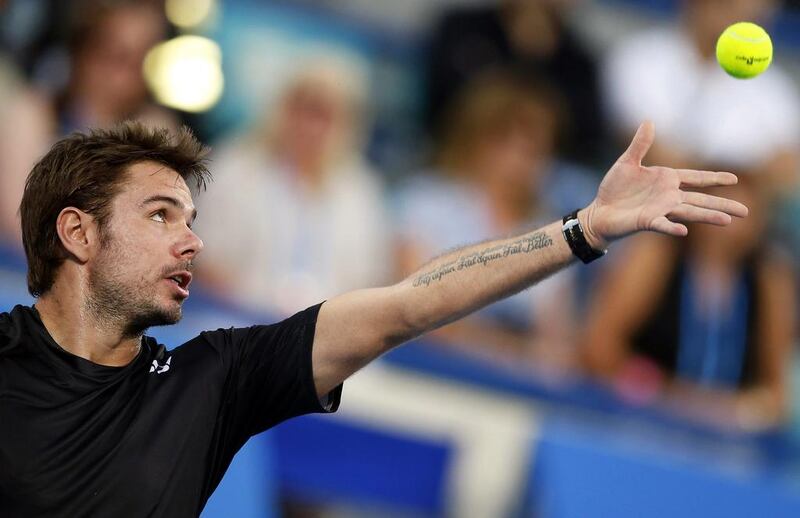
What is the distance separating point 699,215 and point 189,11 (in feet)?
17.9

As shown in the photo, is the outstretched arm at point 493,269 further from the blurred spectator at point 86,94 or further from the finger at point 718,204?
the blurred spectator at point 86,94

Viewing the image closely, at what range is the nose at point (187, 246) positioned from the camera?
3521 millimetres

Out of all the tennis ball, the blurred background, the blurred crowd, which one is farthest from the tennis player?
the blurred crowd

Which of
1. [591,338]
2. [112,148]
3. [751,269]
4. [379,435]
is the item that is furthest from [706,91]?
[112,148]

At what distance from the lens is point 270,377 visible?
11.5 ft

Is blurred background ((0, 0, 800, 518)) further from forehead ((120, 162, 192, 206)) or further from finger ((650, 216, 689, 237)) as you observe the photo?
finger ((650, 216, 689, 237))

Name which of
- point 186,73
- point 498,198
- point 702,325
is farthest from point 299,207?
point 702,325

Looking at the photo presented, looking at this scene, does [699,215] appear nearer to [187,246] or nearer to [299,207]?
[187,246]

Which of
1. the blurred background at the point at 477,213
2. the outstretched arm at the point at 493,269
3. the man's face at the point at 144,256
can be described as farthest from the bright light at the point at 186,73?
the outstretched arm at the point at 493,269

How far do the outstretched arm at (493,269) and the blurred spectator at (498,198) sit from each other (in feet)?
14.3

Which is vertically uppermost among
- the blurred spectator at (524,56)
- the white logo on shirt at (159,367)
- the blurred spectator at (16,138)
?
the blurred spectator at (524,56)

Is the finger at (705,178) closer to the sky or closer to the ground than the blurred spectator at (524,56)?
closer to the ground

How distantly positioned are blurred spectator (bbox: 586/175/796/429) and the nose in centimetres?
492

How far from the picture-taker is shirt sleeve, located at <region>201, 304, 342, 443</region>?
3480mm
